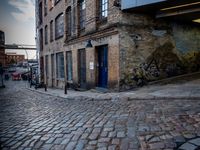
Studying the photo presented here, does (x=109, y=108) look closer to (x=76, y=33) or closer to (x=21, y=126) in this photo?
(x=21, y=126)

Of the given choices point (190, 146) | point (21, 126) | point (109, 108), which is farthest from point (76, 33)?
point (190, 146)

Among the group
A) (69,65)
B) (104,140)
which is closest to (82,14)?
(69,65)

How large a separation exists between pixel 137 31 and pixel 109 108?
188 inches

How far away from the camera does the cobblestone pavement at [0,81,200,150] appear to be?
4.33 m

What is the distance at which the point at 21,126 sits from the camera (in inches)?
239

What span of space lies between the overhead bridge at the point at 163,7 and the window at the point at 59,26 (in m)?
9.40

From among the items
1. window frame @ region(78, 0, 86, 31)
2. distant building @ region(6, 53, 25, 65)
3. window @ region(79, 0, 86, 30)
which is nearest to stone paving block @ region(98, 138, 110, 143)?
distant building @ region(6, 53, 25, 65)

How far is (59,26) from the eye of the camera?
1952 centimetres

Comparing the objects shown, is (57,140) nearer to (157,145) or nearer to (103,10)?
(157,145)

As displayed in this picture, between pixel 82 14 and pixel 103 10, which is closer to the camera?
pixel 103 10

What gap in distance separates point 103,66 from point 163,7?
13.9 feet

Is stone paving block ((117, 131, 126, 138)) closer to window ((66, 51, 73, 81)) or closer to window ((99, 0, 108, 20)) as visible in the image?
window ((99, 0, 108, 20))

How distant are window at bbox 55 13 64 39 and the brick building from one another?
8.49ft

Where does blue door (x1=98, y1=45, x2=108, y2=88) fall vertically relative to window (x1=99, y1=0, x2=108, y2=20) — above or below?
below
